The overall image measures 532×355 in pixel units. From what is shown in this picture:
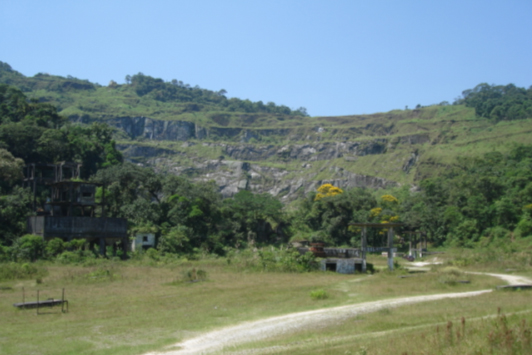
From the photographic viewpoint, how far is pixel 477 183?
184 feet

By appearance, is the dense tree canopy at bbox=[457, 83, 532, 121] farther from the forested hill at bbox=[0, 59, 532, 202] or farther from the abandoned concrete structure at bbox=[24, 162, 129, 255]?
the abandoned concrete structure at bbox=[24, 162, 129, 255]

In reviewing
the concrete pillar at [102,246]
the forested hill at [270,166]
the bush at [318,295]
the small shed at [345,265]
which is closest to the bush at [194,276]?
the bush at [318,295]

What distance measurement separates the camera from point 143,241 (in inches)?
1751

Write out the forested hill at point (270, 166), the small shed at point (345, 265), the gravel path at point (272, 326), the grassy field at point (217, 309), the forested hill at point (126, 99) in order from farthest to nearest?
1. the forested hill at point (126, 99)
2. the forested hill at point (270, 166)
3. the small shed at point (345, 265)
4. the gravel path at point (272, 326)
5. the grassy field at point (217, 309)

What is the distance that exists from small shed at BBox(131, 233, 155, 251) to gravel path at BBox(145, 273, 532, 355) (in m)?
29.1

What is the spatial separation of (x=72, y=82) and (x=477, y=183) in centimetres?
15776

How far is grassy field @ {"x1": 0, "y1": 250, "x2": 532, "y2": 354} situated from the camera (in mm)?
12758

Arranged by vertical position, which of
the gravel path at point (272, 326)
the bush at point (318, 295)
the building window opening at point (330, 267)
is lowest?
the building window opening at point (330, 267)

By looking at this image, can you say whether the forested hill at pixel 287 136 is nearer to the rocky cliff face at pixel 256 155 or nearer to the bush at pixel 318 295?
the rocky cliff face at pixel 256 155

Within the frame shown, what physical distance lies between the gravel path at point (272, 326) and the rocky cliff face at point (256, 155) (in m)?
87.7

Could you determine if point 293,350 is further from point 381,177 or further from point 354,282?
point 381,177

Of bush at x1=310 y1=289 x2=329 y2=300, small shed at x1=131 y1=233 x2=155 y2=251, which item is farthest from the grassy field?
small shed at x1=131 y1=233 x2=155 y2=251

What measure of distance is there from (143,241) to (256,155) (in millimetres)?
100496

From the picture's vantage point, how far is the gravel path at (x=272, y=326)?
42.3 feet
